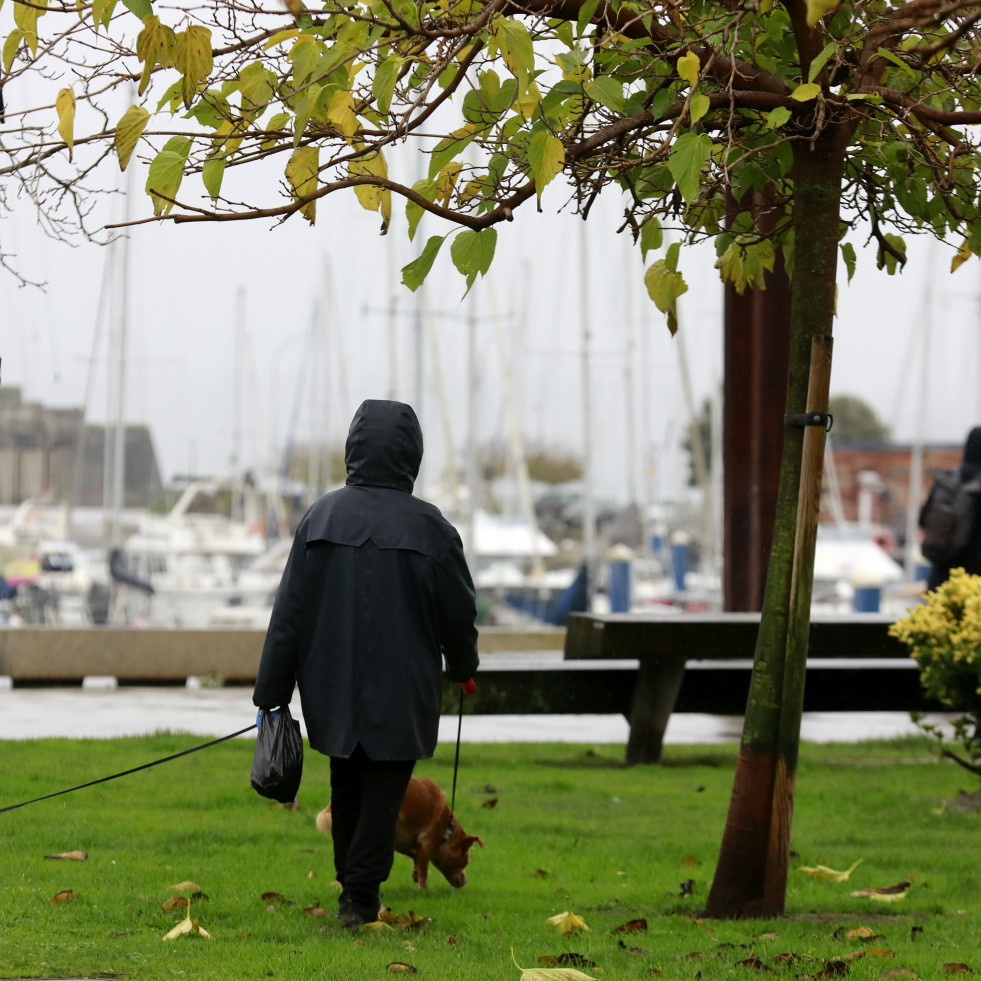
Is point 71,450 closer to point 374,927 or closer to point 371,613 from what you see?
point 371,613

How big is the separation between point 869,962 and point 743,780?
0.93 metres

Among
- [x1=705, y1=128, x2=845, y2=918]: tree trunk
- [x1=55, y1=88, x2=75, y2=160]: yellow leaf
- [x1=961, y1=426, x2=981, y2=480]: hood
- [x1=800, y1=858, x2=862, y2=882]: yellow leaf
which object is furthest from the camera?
[x1=961, y1=426, x2=981, y2=480]: hood

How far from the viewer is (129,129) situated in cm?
402

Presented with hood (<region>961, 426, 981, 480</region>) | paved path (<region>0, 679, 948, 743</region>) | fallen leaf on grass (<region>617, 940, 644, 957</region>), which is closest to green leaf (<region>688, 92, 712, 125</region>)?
fallen leaf on grass (<region>617, 940, 644, 957</region>)

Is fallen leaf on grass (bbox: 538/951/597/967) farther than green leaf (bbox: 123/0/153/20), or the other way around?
fallen leaf on grass (bbox: 538/951/597/967)

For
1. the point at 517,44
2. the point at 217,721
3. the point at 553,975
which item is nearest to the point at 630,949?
the point at 553,975

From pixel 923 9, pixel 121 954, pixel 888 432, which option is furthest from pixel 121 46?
pixel 888 432

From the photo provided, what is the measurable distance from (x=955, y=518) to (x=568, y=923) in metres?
6.68

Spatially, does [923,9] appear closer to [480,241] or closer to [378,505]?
[480,241]

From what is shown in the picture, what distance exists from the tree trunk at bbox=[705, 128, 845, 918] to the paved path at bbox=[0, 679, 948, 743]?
5182mm

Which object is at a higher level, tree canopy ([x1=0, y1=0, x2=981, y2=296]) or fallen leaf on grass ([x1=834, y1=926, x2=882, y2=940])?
tree canopy ([x1=0, y1=0, x2=981, y2=296])

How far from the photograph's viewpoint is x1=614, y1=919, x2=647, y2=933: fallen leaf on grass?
206 inches

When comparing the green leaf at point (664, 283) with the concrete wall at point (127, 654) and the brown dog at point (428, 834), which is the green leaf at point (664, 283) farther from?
the concrete wall at point (127, 654)

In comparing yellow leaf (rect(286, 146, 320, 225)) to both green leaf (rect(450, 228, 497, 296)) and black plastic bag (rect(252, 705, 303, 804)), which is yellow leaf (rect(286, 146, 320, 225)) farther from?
black plastic bag (rect(252, 705, 303, 804))
